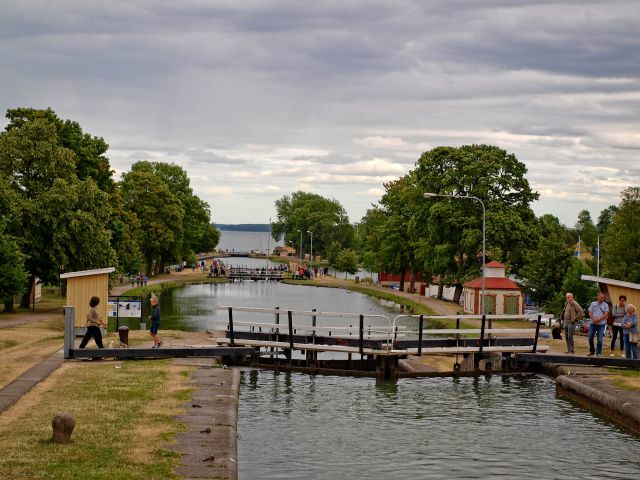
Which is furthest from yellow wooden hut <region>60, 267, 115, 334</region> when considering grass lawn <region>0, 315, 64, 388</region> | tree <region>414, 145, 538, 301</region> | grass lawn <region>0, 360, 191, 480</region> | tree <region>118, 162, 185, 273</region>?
tree <region>118, 162, 185, 273</region>

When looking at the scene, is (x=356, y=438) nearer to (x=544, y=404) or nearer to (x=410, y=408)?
(x=410, y=408)

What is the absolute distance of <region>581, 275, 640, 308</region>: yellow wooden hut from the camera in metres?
35.0

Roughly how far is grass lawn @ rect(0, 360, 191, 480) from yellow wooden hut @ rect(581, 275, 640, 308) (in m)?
15.9

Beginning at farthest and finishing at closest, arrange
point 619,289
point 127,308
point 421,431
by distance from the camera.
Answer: point 127,308 < point 619,289 < point 421,431

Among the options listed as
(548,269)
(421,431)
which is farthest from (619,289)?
(548,269)

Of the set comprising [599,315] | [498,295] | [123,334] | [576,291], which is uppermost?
[576,291]

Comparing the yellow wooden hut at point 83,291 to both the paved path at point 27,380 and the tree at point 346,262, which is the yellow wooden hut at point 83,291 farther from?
the tree at point 346,262

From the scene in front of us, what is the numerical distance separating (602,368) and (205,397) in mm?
14311

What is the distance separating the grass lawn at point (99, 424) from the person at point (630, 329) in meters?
14.1

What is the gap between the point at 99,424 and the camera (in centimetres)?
1967

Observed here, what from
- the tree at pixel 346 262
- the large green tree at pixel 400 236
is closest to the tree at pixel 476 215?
the large green tree at pixel 400 236

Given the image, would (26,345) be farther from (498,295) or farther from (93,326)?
(498,295)

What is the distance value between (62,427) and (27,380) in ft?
27.8

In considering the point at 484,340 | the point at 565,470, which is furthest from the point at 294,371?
the point at 565,470
